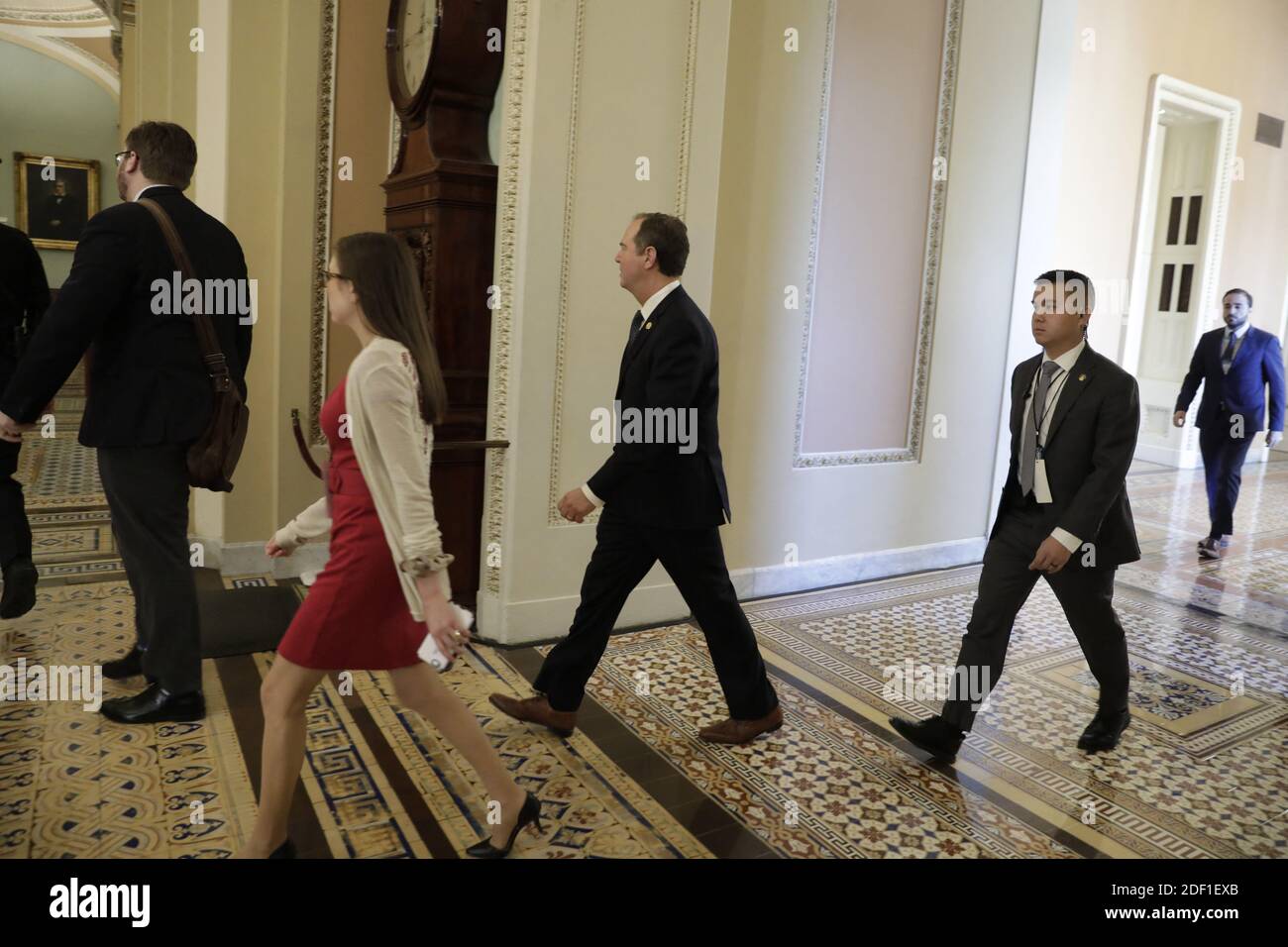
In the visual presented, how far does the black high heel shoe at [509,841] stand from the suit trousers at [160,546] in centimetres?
128

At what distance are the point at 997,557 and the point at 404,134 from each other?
119 inches

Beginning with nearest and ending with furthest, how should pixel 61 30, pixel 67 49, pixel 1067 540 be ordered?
pixel 1067 540, pixel 61 30, pixel 67 49

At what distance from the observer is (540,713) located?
10.3 ft

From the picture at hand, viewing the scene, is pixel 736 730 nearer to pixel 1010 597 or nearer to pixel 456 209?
pixel 1010 597

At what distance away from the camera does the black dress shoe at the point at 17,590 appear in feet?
12.7

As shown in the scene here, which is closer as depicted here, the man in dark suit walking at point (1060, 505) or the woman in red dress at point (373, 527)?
the woman in red dress at point (373, 527)

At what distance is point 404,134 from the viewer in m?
4.24

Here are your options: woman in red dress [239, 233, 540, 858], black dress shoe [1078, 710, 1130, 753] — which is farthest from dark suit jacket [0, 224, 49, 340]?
black dress shoe [1078, 710, 1130, 753]

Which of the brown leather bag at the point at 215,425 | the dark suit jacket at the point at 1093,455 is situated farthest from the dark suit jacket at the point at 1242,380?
the brown leather bag at the point at 215,425

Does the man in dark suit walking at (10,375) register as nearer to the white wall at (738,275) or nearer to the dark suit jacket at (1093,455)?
the white wall at (738,275)

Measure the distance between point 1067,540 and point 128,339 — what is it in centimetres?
289

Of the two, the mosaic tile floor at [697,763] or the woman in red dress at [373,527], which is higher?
the woman in red dress at [373,527]

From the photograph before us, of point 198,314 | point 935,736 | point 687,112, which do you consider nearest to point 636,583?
point 935,736
